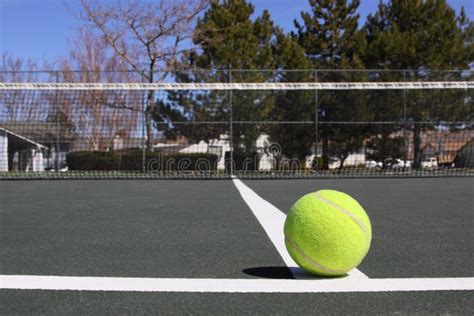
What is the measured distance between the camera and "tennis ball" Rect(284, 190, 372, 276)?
3.59 meters

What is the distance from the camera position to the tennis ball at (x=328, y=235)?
3.59 m

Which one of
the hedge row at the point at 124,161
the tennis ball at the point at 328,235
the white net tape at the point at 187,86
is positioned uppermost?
the white net tape at the point at 187,86

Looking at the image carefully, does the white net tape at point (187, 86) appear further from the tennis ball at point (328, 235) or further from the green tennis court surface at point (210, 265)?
the tennis ball at point (328, 235)

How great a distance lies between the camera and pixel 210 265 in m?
4.12

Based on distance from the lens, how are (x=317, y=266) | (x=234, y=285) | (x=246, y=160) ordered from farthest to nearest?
(x=246, y=160)
(x=317, y=266)
(x=234, y=285)

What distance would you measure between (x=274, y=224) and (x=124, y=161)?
14.2 m

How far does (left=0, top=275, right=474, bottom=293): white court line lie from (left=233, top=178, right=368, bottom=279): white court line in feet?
0.72

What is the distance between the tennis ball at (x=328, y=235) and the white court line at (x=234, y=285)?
0.40 feet

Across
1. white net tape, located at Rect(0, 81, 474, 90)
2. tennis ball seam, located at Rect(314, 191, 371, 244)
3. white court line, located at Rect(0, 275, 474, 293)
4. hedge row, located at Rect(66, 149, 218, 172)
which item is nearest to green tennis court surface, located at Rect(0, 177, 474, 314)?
white court line, located at Rect(0, 275, 474, 293)

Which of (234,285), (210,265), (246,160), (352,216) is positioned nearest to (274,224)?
(210,265)

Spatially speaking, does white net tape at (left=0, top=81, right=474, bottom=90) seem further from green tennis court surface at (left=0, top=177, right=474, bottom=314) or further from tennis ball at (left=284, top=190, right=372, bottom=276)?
tennis ball at (left=284, top=190, right=372, bottom=276)

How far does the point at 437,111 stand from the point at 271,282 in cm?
1969

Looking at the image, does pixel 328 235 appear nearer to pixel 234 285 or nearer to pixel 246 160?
pixel 234 285

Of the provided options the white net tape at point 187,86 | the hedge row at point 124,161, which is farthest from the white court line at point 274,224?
the hedge row at point 124,161
